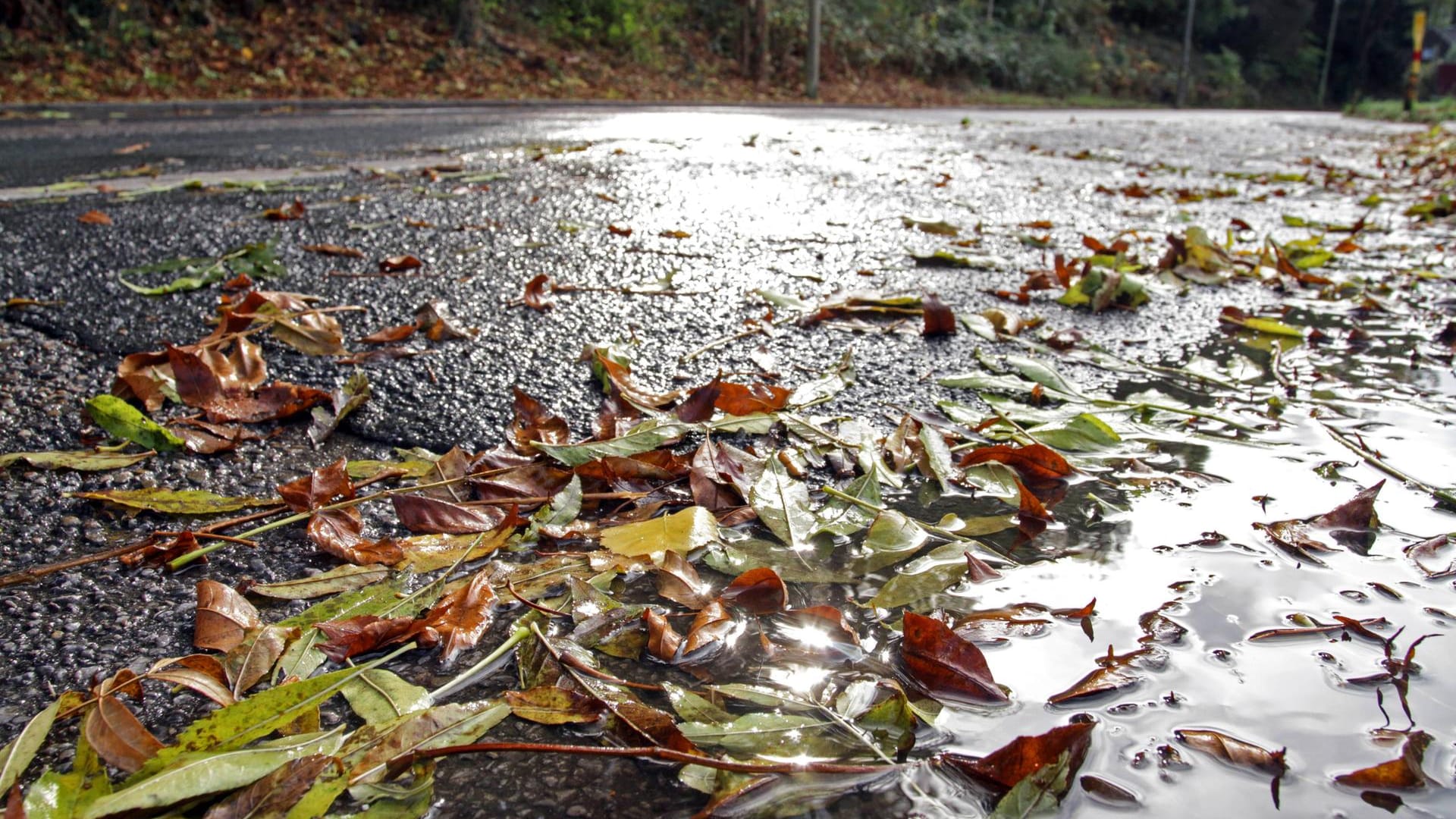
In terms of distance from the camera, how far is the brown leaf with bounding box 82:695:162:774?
78 centimetres

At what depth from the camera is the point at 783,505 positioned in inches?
49.7

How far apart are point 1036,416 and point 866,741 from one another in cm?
94

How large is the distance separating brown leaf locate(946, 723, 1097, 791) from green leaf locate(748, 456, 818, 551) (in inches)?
16.5

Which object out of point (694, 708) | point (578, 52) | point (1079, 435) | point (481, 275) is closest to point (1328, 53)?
point (578, 52)

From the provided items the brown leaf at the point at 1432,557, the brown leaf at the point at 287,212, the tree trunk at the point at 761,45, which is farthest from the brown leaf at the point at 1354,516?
the tree trunk at the point at 761,45

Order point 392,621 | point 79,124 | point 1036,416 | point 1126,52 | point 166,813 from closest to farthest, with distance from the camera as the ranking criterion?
1. point 166,813
2. point 392,621
3. point 1036,416
4. point 79,124
5. point 1126,52

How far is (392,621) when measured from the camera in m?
0.99

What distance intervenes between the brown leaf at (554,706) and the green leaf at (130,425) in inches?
34.5

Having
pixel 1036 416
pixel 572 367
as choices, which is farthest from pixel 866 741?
pixel 572 367

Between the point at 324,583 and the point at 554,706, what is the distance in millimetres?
388

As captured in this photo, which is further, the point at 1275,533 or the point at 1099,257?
the point at 1099,257

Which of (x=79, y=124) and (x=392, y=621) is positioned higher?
(x=79, y=124)

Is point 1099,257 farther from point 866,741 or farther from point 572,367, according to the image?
point 866,741

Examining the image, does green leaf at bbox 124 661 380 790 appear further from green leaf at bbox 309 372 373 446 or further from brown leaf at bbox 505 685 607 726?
green leaf at bbox 309 372 373 446
